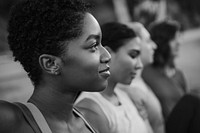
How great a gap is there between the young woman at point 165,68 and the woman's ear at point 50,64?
80.0 inches

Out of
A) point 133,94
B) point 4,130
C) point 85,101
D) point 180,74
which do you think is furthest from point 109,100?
point 180,74

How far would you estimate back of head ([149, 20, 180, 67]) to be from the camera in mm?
3318

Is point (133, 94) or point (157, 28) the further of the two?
point (157, 28)

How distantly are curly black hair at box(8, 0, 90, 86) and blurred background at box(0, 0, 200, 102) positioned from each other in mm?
298

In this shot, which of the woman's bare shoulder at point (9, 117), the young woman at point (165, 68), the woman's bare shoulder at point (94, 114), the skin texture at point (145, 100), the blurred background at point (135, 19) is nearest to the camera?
the woman's bare shoulder at point (9, 117)

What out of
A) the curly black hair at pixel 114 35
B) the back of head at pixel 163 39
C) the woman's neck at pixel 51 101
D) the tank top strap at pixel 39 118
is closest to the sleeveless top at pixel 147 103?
the curly black hair at pixel 114 35

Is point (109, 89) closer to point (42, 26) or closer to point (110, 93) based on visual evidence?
point (110, 93)

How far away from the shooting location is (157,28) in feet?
11.0

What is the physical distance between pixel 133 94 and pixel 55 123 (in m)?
1.25

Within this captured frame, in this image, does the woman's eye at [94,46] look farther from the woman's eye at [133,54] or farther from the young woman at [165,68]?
the young woman at [165,68]

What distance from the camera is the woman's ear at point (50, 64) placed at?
4.17ft

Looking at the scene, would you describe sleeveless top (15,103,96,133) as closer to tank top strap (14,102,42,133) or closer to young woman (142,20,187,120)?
tank top strap (14,102,42,133)

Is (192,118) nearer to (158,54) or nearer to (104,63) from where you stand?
(158,54)

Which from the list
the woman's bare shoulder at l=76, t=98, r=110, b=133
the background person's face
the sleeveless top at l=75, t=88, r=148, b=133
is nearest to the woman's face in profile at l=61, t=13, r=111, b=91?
the woman's bare shoulder at l=76, t=98, r=110, b=133
